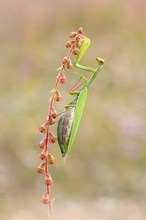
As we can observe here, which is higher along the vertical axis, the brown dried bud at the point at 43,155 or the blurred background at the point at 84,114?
the blurred background at the point at 84,114

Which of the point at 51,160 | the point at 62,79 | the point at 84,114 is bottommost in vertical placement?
the point at 51,160

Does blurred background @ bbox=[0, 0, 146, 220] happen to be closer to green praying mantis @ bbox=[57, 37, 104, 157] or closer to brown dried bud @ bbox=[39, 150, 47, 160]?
green praying mantis @ bbox=[57, 37, 104, 157]

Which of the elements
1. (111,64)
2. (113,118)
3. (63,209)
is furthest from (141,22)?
(63,209)

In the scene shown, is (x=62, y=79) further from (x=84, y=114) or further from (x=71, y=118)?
(x=84, y=114)

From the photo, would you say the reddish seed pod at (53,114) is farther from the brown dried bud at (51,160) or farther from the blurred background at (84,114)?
the blurred background at (84,114)

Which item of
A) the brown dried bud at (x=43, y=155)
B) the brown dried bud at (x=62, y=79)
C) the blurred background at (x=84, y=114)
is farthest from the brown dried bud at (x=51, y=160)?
the blurred background at (x=84, y=114)

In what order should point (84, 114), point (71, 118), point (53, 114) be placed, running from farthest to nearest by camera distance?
point (84, 114) → point (71, 118) → point (53, 114)

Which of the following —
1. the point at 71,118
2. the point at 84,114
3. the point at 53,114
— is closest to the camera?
the point at 53,114

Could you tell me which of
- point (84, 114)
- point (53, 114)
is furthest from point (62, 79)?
point (84, 114)

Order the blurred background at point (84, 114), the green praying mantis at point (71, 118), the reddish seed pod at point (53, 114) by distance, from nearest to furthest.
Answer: the reddish seed pod at point (53, 114) < the green praying mantis at point (71, 118) < the blurred background at point (84, 114)

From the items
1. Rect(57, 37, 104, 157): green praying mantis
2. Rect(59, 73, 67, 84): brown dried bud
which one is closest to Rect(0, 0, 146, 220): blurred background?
Rect(57, 37, 104, 157): green praying mantis
